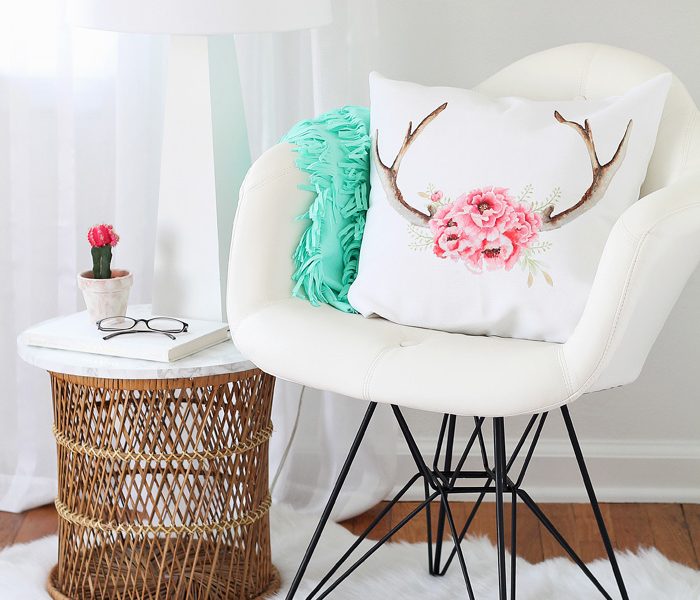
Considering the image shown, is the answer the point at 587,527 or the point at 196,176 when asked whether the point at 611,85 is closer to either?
the point at 196,176

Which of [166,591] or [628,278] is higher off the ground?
[628,278]

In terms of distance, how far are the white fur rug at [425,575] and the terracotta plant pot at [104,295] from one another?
0.49 m

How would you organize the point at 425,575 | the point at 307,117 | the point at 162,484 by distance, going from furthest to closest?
1. the point at 307,117
2. the point at 425,575
3. the point at 162,484

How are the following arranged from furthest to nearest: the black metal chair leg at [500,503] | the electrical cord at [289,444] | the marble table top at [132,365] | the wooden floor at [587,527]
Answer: the electrical cord at [289,444], the wooden floor at [587,527], the marble table top at [132,365], the black metal chair leg at [500,503]

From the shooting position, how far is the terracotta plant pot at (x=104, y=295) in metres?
1.64

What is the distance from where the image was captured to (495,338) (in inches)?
57.5

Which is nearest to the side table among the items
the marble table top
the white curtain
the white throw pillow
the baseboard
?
the marble table top

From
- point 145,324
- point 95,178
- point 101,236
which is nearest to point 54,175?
point 95,178

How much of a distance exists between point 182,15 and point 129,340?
0.50 m

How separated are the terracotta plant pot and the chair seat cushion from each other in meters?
0.29

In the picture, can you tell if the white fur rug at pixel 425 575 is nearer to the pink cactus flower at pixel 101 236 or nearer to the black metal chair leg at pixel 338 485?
the black metal chair leg at pixel 338 485

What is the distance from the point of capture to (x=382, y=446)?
6.84 ft

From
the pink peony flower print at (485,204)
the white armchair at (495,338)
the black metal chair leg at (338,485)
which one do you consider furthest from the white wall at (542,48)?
the black metal chair leg at (338,485)

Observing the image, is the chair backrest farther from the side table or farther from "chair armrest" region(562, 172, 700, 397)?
the side table
